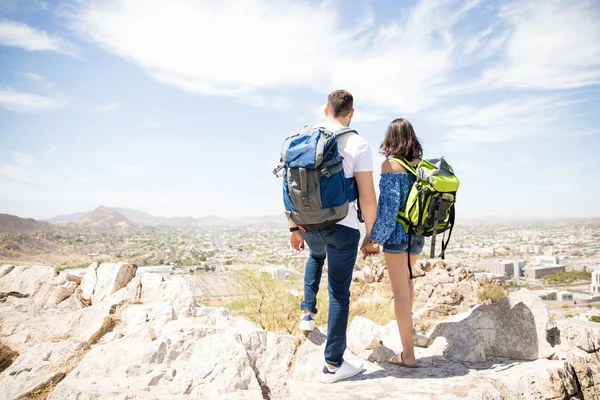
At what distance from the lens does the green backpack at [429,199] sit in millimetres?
2980

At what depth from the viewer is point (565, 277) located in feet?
111

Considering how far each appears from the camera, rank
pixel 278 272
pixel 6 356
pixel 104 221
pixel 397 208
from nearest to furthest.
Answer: pixel 397 208 < pixel 6 356 < pixel 278 272 < pixel 104 221

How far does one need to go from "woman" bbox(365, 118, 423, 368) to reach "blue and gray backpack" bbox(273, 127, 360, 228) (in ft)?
1.65

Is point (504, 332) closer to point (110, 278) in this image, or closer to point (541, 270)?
point (110, 278)

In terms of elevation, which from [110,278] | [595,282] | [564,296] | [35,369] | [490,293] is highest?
[110,278]

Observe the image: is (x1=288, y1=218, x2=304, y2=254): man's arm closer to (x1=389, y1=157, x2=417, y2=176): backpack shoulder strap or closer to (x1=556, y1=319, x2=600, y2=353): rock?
(x1=389, y1=157, x2=417, y2=176): backpack shoulder strap

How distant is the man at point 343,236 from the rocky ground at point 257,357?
8.8 inches

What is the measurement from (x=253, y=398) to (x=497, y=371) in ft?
7.13

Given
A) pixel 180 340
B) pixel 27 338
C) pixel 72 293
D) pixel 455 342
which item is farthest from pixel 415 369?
pixel 72 293

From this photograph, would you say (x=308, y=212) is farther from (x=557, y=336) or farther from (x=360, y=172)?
(x=557, y=336)

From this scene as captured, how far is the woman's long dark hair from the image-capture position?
3119 millimetres

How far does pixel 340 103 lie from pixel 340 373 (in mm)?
2242

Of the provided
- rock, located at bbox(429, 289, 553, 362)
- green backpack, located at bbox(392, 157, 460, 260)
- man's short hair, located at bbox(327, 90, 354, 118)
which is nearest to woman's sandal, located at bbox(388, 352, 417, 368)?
rock, located at bbox(429, 289, 553, 362)

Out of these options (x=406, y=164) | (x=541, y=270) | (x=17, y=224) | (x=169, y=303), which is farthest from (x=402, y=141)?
(x=541, y=270)
